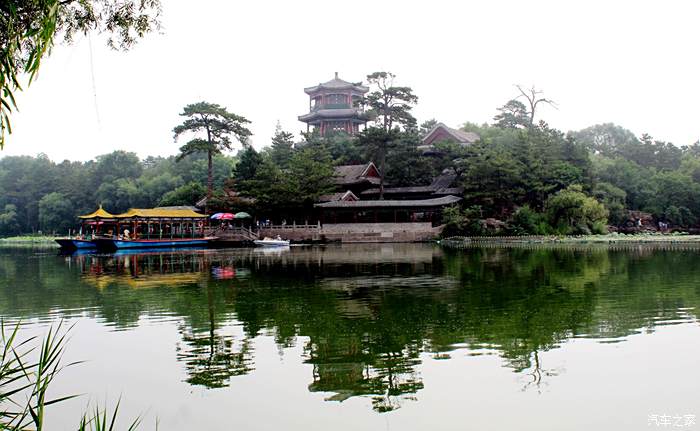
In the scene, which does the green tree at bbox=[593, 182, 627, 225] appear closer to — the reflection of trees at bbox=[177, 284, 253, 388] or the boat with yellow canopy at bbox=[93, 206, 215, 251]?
the boat with yellow canopy at bbox=[93, 206, 215, 251]

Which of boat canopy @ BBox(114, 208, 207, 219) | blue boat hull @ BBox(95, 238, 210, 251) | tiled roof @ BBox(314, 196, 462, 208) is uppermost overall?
tiled roof @ BBox(314, 196, 462, 208)

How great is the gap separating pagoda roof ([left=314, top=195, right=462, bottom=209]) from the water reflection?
20240 mm

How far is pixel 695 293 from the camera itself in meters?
14.5

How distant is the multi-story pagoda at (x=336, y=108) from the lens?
6488 cm

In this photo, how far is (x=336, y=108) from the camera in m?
65.7

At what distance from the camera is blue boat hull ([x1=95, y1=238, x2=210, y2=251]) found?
39559mm

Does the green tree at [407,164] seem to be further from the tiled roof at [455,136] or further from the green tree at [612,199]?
the green tree at [612,199]

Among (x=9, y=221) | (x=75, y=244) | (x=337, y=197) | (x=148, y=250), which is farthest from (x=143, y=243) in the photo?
(x=9, y=221)

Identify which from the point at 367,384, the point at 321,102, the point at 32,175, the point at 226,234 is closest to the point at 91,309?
the point at 367,384

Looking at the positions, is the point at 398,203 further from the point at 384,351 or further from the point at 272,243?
the point at 384,351

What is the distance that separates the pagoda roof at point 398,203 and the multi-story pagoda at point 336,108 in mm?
19696

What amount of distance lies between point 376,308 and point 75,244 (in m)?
32.5

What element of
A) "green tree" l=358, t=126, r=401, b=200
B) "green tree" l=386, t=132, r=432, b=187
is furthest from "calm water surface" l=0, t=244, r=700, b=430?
"green tree" l=386, t=132, r=432, b=187

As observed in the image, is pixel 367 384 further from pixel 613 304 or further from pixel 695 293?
pixel 695 293
